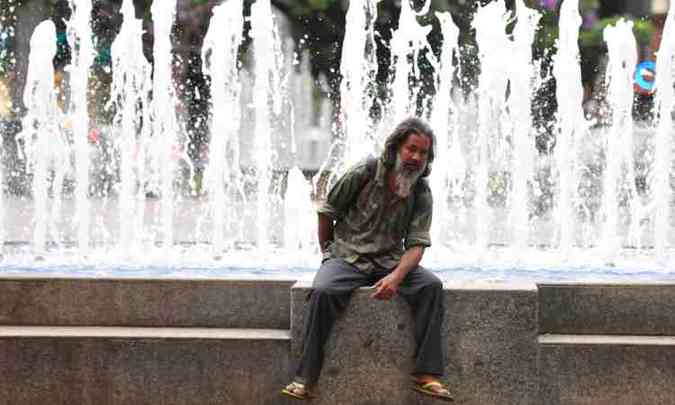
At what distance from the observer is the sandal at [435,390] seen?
582cm

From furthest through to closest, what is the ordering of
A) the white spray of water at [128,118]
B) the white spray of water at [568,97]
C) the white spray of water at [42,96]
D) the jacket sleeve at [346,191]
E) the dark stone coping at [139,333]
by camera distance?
the white spray of water at [568,97] → the white spray of water at [128,118] → the white spray of water at [42,96] → the dark stone coping at [139,333] → the jacket sleeve at [346,191]

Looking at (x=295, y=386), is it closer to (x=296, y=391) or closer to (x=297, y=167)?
(x=296, y=391)

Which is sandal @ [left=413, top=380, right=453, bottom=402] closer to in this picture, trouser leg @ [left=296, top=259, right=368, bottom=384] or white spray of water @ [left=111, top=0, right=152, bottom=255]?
trouser leg @ [left=296, top=259, right=368, bottom=384]

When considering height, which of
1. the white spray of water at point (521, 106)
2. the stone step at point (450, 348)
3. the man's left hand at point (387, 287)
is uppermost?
the white spray of water at point (521, 106)

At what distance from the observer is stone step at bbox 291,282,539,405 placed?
19.7 ft

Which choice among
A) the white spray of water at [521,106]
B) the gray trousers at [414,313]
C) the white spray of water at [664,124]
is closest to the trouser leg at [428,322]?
the gray trousers at [414,313]

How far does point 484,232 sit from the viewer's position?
10.3 meters

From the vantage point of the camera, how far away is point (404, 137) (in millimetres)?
5910

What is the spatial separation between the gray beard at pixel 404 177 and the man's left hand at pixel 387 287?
14.6 inches

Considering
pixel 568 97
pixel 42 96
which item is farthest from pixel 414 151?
pixel 42 96

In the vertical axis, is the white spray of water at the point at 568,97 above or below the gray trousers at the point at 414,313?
above

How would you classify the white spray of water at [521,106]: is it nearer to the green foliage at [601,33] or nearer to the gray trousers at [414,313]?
the gray trousers at [414,313]

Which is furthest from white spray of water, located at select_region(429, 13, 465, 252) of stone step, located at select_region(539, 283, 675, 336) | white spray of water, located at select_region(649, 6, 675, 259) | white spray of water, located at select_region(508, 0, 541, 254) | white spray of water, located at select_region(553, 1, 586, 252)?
stone step, located at select_region(539, 283, 675, 336)

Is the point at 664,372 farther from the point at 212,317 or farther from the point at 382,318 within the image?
the point at 212,317
